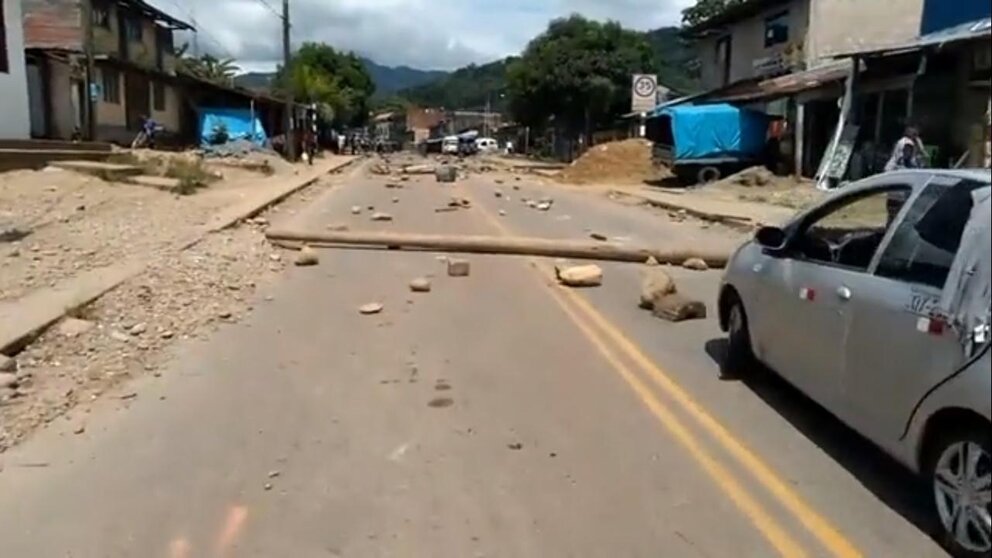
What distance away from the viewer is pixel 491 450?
5621 millimetres

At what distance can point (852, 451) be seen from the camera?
558 centimetres

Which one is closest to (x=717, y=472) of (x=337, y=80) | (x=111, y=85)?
(x=111, y=85)

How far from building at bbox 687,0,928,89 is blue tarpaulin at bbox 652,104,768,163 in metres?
3.59

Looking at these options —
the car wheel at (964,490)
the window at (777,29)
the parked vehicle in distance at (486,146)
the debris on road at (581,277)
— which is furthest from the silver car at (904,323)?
the parked vehicle in distance at (486,146)

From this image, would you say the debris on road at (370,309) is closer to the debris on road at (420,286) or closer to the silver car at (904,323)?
the debris on road at (420,286)

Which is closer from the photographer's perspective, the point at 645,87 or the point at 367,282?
the point at 367,282

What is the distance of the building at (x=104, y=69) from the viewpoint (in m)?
37.8

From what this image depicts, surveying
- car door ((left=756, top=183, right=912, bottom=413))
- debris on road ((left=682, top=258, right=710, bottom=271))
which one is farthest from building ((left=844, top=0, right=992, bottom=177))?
car door ((left=756, top=183, right=912, bottom=413))

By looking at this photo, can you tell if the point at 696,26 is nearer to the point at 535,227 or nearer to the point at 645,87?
the point at 645,87

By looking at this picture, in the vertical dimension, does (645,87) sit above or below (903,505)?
above

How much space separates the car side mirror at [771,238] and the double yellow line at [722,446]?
116cm

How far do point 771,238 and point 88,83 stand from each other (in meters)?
32.6

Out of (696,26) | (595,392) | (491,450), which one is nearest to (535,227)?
(595,392)

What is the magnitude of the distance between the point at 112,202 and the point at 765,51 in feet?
96.4
